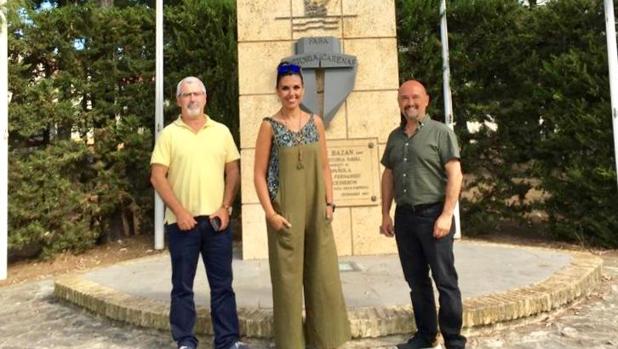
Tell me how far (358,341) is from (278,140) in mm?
1483

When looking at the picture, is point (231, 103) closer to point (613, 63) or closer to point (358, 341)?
point (358, 341)

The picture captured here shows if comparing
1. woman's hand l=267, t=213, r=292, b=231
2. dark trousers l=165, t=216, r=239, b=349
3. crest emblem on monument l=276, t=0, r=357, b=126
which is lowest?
dark trousers l=165, t=216, r=239, b=349

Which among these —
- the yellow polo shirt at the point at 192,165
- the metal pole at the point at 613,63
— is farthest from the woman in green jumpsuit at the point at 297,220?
the metal pole at the point at 613,63

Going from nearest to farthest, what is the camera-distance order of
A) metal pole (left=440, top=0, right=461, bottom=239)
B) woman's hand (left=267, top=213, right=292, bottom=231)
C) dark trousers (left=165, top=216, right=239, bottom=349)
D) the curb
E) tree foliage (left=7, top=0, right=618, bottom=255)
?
woman's hand (left=267, top=213, right=292, bottom=231), dark trousers (left=165, top=216, right=239, bottom=349), the curb, tree foliage (left=7, top=0, right=618, bottom=255), metal pole (left=440, top=0, right=461, bottom=239)

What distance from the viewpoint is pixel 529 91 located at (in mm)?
7102

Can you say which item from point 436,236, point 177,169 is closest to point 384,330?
point 436,236

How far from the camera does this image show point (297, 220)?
9.73ft

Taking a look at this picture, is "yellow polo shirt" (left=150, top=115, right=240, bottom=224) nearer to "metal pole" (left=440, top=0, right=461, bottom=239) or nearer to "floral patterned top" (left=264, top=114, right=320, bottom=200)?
"floral patterned top" (left=264, top=114, right=320, bottom=200)

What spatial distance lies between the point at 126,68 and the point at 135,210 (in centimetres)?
203

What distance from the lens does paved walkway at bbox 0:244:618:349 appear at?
138 inches

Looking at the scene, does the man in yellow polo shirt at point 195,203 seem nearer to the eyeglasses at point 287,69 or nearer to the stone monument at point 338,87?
the eyeglasses at point 287,69

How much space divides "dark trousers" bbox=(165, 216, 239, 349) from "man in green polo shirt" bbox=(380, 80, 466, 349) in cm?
109

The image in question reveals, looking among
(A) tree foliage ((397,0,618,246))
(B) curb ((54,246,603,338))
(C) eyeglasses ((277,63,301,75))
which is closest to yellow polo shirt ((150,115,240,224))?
(C) eyeglasses ((277,63,301,75))

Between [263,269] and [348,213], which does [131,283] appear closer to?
[263,269]
